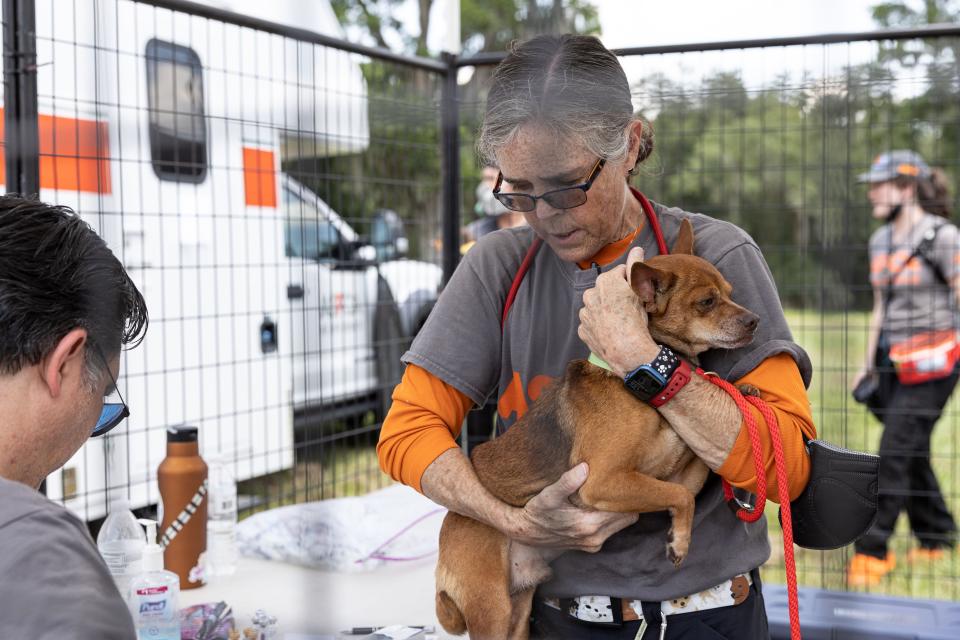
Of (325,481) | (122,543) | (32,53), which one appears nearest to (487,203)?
(325,481)

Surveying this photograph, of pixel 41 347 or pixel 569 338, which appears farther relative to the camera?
pixel 569 338

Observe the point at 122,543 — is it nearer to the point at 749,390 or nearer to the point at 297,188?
the point at 297,188

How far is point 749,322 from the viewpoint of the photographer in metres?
1.69

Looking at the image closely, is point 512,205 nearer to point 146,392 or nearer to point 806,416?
point 806,416

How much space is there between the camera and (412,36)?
1.48 metres

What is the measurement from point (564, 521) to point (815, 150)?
4.01 m

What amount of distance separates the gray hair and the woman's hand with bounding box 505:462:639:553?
2.03 feet

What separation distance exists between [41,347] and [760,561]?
1.28 meters

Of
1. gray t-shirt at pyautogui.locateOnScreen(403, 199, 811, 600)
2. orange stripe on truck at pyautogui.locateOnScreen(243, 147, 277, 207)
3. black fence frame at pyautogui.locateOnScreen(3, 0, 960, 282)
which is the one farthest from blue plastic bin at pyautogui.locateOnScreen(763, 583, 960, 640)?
orange stripe on truck at pyautogui.locateOnScreen(243, 147, 277, 207)

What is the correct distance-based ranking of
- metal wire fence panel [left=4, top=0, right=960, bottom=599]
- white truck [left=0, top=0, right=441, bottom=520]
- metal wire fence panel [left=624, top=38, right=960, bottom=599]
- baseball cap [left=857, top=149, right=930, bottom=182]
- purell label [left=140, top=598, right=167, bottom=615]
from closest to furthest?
purell label [left=140, top=598, right=167, bottom=615]
metal wire fence panel [left=624, top=38, right=960, bottom=599]
metal wire fence panel [left=4, top=0, right=960, bottom=599]
white truck [left=0, top=0, right=441, bottom=520]
baseball cap [left=857, top=149, right=930, bottom=182]

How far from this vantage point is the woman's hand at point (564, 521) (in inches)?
66.5

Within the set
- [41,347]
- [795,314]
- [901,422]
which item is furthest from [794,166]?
[41,347]

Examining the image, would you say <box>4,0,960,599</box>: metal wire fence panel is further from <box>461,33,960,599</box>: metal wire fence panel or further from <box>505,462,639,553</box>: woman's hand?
<box>505,462,639,553</box>: woman's hand

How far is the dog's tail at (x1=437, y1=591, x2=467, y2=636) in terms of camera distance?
6.38 ft
